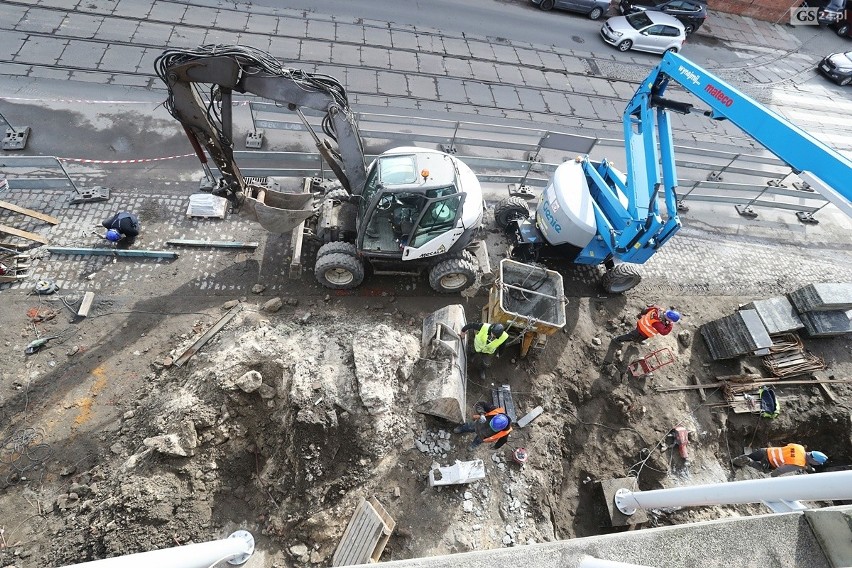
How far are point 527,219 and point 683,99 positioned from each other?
9717 millimetres

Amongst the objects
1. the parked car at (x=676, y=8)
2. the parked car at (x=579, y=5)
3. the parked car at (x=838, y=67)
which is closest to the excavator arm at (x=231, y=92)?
the parked car at (x=579, y=5)

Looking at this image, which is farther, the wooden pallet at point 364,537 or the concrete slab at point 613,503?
the concrete slab at point 613,503

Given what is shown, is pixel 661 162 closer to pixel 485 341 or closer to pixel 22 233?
pixel 485 341

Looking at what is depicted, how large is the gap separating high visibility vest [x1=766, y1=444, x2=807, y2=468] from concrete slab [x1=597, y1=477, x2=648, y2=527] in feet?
8.00

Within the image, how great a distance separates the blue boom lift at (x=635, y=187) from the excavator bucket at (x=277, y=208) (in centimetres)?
468

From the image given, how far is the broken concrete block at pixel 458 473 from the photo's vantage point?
7297 mm

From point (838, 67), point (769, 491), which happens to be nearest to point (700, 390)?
point (769, 491)

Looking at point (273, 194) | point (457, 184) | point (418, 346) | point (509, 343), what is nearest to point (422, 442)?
point (418, 346)

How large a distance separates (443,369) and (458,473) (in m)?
1.65

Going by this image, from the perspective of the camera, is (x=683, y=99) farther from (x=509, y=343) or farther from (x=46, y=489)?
(x=46, y=489)

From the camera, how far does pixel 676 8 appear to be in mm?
18594

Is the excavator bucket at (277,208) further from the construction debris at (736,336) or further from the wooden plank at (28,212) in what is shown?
the construction debris at (736,336)

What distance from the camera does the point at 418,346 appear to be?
8602 millimetres
